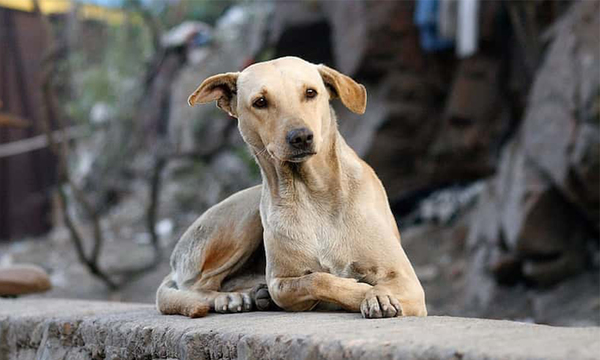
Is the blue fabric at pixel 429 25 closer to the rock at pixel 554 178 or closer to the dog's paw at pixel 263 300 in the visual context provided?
the rock at pixel 554 178

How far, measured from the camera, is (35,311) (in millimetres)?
4441

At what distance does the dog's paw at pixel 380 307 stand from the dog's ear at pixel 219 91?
1020mm

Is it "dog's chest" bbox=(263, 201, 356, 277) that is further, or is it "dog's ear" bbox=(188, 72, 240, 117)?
"dog's ear" bbox=(188, 72, 240, 117)

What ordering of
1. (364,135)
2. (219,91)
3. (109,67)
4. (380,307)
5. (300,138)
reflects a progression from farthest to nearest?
(109,67) → (364,135) → (219,91) → (300,138) → (380,307)

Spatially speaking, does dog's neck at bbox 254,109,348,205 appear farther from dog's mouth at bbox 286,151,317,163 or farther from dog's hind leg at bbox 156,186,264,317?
dog's hind leg at bbox 156,186,264,317

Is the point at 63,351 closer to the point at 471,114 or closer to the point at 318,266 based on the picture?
the point at 318,266

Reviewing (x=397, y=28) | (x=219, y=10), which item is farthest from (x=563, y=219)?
(x=219, y=10)

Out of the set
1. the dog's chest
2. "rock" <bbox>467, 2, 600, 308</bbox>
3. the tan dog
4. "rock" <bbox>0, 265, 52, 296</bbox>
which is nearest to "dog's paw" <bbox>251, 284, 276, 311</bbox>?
the tan dog

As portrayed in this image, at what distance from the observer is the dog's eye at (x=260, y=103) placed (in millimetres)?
Result: 3361

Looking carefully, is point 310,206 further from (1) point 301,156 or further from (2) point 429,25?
(2) point 429,25

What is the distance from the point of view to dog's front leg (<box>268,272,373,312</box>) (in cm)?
326

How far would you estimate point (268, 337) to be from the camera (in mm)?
2756

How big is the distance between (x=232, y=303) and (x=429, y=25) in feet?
23.0

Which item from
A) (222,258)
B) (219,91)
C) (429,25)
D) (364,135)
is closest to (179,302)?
(222,258)
